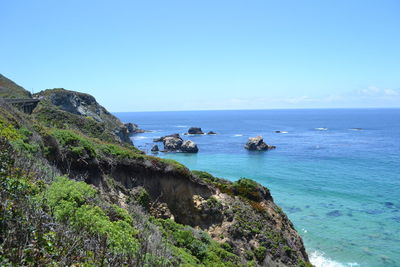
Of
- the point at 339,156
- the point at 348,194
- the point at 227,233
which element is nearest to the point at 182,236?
the point at 227,233

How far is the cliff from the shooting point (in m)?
7.96

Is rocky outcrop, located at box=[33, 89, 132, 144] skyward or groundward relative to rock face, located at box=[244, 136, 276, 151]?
skyward

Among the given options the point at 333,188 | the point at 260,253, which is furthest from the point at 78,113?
the point at 260,253

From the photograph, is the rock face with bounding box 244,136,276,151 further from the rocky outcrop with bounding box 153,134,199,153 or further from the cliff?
the cliff

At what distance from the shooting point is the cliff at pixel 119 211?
7.96 m

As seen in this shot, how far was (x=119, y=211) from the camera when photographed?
45.1ft

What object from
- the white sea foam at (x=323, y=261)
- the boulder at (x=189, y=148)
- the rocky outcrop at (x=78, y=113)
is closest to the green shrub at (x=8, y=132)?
the white sea foam at (x=323, y=261)

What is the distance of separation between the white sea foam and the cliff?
18.1ft

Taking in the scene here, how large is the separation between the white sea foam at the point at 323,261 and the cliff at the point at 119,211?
5.52m

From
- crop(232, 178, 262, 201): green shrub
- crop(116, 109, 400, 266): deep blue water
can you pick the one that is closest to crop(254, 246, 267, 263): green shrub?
crop(232, 178, 262, 201): green shrub

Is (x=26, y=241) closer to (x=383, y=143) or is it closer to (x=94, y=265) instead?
(x=94, y=265)

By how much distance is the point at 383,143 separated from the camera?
101 metres

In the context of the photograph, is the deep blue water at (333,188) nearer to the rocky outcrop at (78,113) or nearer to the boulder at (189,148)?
the boulder at (189,148)

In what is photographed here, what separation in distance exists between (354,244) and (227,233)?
17.2 metres
